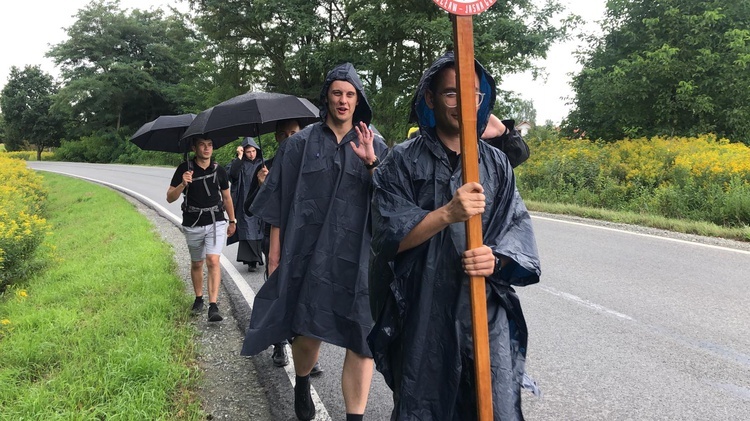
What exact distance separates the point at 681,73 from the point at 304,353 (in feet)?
54.7

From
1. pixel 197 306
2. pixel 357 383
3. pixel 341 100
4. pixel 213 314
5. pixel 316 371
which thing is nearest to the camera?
pixel 357 383

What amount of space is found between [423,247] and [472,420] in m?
0.61

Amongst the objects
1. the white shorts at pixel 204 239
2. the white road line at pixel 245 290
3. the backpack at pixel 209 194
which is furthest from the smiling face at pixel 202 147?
the white road line at pixel 245 290

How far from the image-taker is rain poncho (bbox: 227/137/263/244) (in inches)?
243

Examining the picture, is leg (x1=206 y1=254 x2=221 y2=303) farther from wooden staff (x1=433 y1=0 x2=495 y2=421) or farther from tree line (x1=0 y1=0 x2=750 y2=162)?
tree line (x1=0 y1=0 x2=750 y2=162)

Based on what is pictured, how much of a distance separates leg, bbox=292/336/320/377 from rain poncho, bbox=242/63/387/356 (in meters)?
0.13

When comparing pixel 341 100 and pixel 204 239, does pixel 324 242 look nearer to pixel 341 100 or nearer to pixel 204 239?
pixel 341 100

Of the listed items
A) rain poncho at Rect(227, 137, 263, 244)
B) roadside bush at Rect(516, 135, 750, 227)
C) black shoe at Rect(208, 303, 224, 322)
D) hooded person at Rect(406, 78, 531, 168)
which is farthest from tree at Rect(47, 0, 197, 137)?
hooded person at Rect(406, 78, 531, 168)

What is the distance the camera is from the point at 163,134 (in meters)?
5.27

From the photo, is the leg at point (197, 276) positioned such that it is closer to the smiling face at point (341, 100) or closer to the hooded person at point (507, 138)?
the smiling face at point (341, 100)

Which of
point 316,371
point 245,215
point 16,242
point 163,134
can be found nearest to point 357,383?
point 316,371

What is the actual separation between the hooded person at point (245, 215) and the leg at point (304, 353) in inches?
133

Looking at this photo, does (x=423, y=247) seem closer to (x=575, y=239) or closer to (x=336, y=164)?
(x=336, y=164)

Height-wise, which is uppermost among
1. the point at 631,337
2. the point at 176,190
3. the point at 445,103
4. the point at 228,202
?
the point at 445,103
